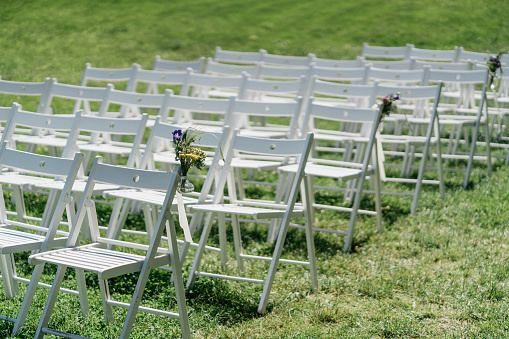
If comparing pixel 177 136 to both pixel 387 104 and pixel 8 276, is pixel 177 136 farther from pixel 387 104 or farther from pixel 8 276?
pixel 387 104

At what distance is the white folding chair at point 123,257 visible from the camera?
361 centimetres

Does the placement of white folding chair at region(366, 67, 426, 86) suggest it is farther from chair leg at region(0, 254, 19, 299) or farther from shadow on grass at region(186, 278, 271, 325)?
chair leg at region(0, 254, 19, 299)

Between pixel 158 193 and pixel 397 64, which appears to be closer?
pixel 158 193

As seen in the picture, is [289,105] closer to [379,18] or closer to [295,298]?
[295,298]

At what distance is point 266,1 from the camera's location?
2022 cm

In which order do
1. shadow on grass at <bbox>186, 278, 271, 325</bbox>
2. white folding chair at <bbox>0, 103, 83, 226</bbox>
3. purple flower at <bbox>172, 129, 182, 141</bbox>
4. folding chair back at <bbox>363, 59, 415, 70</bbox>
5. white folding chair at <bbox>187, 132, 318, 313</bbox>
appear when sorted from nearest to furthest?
purple flower at <bbox>172, 129, 182, 141</bbox> → shadow on grass at <bbox>186, 278, 271, 325</bbox> → white folding chair at <bbox>187, 132, 318, 313</bbox> → white folding chair at <bbox>0, 103, 83, 226</bbox> → folding chair back at <bbox>363, 59, 415, 70</bbox>

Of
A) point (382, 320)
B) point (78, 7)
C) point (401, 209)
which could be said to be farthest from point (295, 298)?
point (78, 7)

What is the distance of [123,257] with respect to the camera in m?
3.82

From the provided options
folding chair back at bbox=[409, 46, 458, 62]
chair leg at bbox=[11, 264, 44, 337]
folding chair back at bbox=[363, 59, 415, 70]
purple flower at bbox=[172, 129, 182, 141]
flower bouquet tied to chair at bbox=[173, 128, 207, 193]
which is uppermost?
folding chair back at bbox=[409, 46, 458, 62]

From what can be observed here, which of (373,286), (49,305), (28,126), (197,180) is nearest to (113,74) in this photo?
(197,180)

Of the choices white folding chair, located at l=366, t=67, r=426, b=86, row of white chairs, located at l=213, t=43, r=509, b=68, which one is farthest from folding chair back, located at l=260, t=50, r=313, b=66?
white folding chair, located at l=366, t=67, r=426, b=86

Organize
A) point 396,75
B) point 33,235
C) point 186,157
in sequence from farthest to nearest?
point 396,75
point 33,235
point 186,157

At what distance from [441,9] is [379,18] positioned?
1899 millimetres

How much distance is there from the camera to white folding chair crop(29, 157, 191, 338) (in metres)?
3.61
